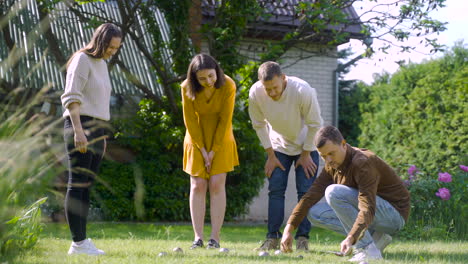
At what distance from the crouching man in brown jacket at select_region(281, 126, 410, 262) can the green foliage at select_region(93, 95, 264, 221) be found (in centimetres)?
395

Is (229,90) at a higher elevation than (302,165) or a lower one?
higher

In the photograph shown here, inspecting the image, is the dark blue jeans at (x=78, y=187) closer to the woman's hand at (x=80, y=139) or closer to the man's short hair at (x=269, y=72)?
the woman's hand at (x=80, y=139)

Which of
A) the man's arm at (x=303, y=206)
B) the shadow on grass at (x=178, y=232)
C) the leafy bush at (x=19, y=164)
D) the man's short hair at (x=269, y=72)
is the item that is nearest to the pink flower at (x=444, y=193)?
the shadow on grass at (x=178, y=232)

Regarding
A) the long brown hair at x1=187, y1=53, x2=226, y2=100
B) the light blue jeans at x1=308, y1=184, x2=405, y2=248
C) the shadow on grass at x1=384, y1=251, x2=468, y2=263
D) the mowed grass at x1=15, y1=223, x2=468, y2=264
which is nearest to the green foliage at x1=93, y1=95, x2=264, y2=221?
the mowed grass at x1=15, y1=223, x2=468, y2=264

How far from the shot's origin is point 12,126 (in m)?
2.83

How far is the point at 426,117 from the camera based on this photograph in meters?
10.0

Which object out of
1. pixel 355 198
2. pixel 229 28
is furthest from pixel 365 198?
pixel 229 28

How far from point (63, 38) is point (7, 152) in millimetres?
6960

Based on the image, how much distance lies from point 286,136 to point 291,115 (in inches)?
7.3

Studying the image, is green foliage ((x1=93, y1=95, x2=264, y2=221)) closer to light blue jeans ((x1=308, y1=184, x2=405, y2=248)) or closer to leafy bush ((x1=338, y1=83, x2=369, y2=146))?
light blue jeans ((x1=308, y1=184, x2=405, y2=248))

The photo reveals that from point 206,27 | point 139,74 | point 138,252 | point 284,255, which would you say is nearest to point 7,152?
point 138,252

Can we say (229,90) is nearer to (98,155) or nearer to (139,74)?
(98,155)

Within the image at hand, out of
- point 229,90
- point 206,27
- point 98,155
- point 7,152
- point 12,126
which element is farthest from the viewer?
point 206,27

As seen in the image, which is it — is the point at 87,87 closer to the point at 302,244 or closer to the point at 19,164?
the point at 19,164
